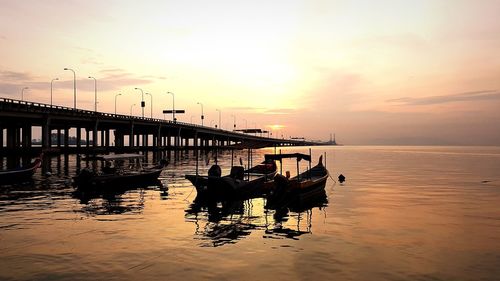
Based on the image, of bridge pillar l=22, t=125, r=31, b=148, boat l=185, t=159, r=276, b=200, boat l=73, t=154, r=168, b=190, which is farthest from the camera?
bridge pillar l=22, t=125, r=31, b=148

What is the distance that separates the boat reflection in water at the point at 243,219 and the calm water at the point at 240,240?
0.06m

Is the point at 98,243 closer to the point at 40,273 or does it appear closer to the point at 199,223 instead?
the point at 40,273

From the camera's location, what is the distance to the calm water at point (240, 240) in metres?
14.8

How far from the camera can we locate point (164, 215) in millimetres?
25922

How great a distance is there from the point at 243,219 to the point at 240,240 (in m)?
5.88

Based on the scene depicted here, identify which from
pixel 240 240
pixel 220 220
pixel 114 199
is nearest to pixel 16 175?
pixel 114 199

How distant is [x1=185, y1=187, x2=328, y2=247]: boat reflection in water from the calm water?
62mm

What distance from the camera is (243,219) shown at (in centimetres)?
2538

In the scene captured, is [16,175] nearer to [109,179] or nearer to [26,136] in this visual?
[109,179]

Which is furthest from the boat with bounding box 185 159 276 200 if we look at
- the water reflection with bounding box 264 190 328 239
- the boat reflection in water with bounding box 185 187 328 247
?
the water reflection with bounding box 264 190 328 239

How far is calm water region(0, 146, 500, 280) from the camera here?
48.5 feet

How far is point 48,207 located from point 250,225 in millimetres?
14821

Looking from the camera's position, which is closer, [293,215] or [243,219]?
[243,219]

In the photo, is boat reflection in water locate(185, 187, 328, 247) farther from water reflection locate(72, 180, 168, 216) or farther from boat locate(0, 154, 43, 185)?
boat locate(0, 154, 43, 185)
